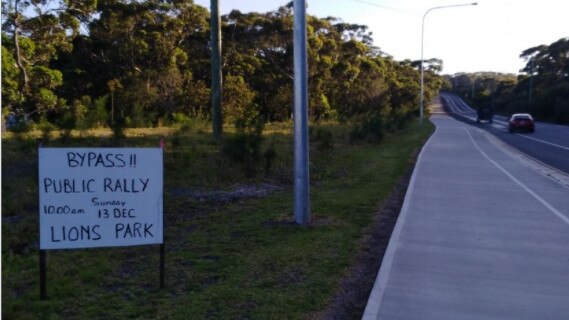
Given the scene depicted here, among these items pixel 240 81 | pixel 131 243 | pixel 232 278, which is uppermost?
pixel 240 81

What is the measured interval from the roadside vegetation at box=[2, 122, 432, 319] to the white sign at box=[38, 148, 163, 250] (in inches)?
20.1

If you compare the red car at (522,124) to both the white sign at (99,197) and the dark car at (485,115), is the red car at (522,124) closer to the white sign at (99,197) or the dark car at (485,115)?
the dark car at (485,115)

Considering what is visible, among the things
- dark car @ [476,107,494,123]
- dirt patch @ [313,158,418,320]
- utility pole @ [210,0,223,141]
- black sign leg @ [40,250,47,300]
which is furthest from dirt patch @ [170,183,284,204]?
dark car @ [476,107,494,123]

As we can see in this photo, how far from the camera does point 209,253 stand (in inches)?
268

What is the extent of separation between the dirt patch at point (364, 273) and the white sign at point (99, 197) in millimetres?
1737

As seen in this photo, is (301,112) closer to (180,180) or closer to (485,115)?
(180,180)

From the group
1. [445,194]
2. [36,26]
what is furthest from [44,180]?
[36,26]

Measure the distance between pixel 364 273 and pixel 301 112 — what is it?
9.38 ft

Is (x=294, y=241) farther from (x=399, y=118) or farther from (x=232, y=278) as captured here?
(x=399, y=118)

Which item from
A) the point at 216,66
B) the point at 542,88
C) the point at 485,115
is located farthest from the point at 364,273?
the point at 542,88

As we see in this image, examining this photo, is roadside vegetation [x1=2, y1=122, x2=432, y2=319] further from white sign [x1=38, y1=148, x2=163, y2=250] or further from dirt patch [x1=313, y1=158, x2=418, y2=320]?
white sign [x1=38, y1=148, x2=163, y2=250]

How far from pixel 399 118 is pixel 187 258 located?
3630 cm

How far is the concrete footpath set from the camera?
5309 mm

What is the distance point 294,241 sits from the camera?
7449mm
